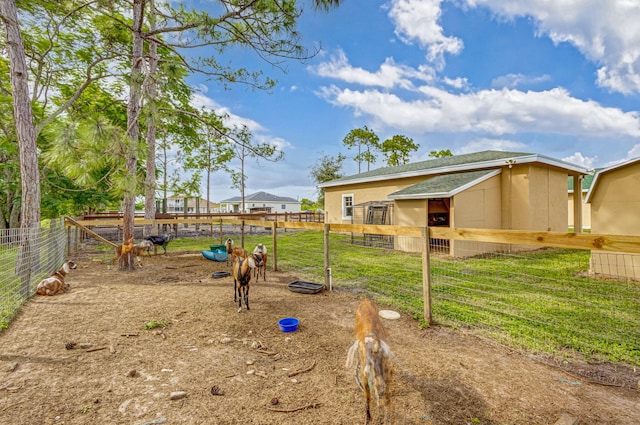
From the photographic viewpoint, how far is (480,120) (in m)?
21.1

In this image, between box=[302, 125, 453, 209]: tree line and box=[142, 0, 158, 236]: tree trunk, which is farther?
box=[302, 125, 453, 209]: tree line

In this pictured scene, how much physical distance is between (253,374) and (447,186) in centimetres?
894

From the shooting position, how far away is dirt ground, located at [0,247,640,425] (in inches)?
72.2

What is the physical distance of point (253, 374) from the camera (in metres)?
2.34

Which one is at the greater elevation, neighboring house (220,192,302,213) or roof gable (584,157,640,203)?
neighboring house (220,192,302,213)

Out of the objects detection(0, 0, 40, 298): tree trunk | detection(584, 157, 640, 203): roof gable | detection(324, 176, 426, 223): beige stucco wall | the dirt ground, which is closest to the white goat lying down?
the dirt ground

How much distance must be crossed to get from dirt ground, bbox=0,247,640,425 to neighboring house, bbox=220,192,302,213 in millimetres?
42419

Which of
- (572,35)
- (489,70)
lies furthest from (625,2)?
(489,70)

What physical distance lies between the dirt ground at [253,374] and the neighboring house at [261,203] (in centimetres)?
4242

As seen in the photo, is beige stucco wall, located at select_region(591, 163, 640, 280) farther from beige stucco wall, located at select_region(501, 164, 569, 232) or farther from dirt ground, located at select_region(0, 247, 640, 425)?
dirt ground, located at select_region(0, 247, 640, 425)

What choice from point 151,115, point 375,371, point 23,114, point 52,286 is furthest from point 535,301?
point 23,114

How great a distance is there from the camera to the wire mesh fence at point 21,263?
3.79 m

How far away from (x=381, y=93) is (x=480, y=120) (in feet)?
27.8

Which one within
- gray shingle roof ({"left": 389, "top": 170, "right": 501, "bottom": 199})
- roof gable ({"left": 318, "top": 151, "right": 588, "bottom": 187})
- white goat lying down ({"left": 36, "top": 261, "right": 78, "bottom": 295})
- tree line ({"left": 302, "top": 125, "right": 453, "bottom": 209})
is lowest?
white goat lying down ({"left": 36, "top": 261, "right": 78, "bottom": 295})
